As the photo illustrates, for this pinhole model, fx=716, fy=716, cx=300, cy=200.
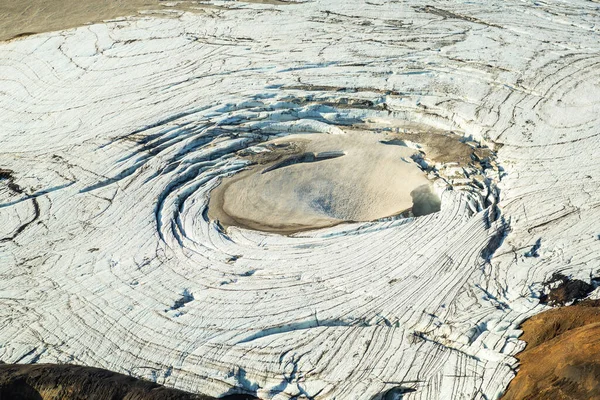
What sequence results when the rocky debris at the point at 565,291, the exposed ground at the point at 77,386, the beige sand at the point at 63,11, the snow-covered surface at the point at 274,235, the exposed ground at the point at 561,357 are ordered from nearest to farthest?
1. the exposed ground at the point at 561,357
2. the exposed ground at the point at 77,386
3. the snow-covered surface at the point at 274,235
4. the rocky debris at the point at 565,291
5. the beige sand at the point at 63,11

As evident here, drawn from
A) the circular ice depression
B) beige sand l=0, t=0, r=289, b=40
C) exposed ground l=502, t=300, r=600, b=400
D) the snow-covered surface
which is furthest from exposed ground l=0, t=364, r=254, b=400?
beige sand l=0, t=0, r=289, b=40

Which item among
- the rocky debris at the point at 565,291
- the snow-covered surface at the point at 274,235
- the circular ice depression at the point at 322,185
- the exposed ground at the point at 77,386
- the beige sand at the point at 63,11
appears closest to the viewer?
the exposed ground at the point at 77,386

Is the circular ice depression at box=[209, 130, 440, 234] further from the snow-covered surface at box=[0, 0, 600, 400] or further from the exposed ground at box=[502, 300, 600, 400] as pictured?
the exposed ground at box=[502, 300, 600, 400]

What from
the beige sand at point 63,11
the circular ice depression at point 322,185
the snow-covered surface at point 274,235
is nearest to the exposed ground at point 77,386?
the snow-covered surface at point 274,235

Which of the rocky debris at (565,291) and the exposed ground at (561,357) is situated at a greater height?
the exposed ground at (561,357)

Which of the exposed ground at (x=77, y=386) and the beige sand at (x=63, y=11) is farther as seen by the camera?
the beige sand at (x=63, y=11)

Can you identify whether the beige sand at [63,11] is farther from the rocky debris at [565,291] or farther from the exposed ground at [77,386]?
the exposed ground at [77,386]

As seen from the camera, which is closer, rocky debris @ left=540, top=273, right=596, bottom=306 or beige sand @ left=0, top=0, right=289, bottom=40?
rocky debris @ left=540, top=273, right=596, bottom=306
